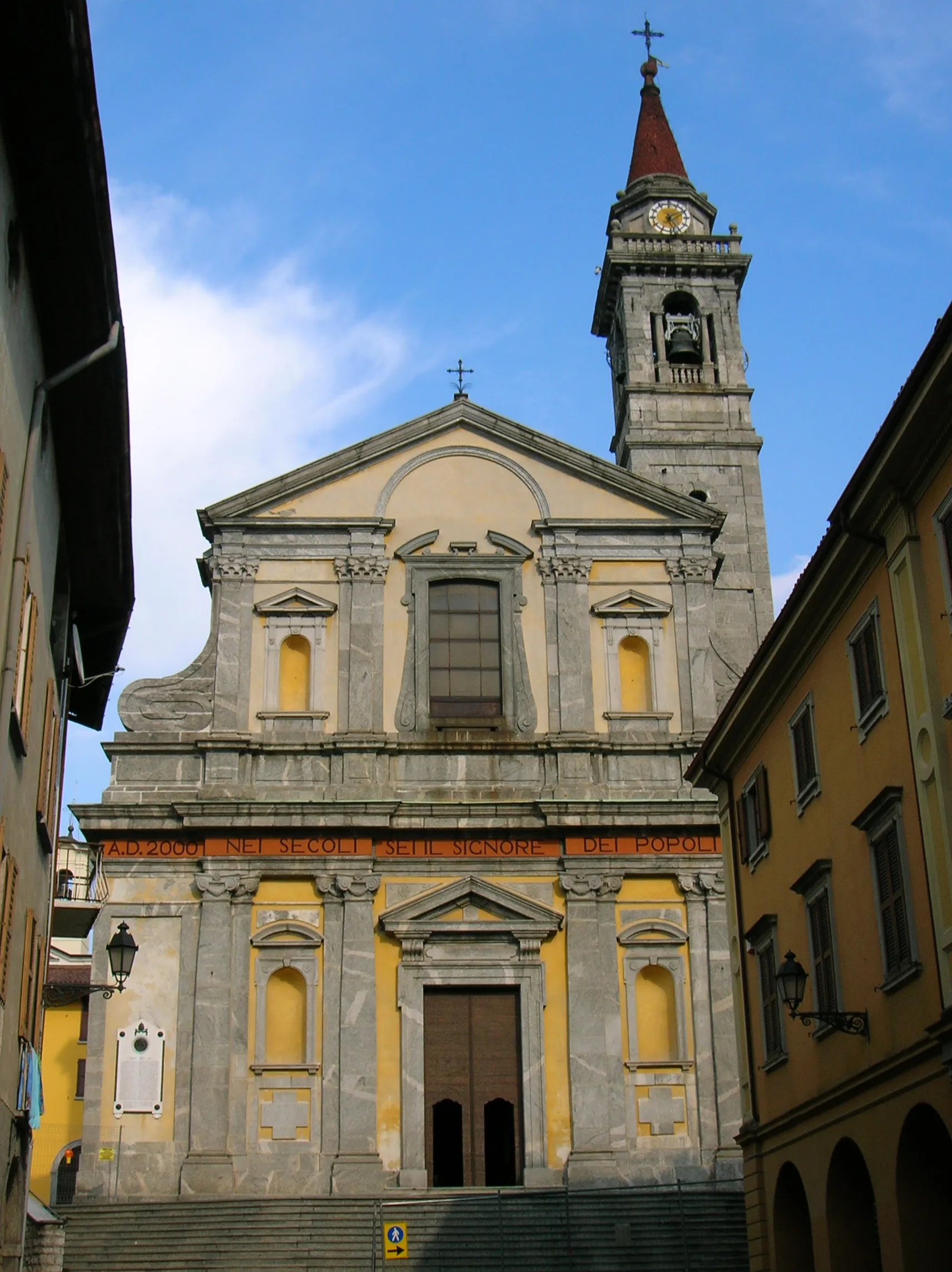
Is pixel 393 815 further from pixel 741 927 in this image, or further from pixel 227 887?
pixel 741 927

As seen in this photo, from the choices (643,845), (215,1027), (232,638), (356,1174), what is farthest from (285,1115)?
(232,638)

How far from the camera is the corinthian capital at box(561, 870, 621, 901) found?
2553 cm

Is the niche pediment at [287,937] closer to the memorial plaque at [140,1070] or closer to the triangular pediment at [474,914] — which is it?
the triangular pediment at [474,914]

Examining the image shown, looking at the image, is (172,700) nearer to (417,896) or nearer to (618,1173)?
(417,896)

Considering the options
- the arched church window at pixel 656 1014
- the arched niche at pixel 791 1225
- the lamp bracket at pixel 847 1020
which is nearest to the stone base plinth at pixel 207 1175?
the arched church window at pixel 656 1014

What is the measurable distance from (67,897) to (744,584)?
1980 centimetres

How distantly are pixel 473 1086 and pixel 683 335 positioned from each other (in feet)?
68.4

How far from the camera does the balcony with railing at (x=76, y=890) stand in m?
19.7

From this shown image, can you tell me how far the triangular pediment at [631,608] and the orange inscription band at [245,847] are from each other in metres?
5.78

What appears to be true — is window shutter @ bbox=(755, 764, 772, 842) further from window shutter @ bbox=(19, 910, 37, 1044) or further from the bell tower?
the bell tower

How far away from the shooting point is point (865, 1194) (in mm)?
15867

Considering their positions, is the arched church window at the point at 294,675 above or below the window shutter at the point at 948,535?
above

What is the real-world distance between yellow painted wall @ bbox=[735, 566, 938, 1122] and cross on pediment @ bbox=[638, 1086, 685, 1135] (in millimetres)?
6089

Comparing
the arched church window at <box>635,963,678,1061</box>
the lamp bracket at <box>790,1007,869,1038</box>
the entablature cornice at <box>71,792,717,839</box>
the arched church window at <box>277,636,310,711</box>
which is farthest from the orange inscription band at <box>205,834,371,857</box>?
the lamp bracket at <box>790,1007,869,1038</box>
